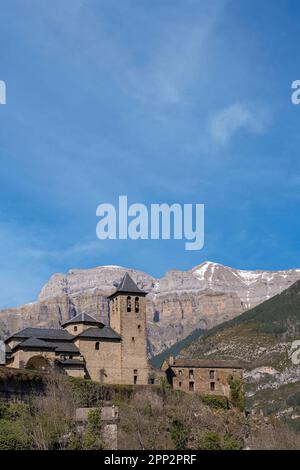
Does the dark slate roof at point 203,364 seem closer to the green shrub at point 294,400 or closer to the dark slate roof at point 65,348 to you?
the dark slate roof at point 65,348

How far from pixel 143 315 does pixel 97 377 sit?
363 inches

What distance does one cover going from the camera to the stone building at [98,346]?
69.6 m

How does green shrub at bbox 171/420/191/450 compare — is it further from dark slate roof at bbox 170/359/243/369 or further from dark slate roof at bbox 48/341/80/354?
dark slate roof at bbox 170/359/243/369

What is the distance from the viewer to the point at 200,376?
76.7 m

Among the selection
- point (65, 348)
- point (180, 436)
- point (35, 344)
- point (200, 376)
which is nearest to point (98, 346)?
point (65, 348)

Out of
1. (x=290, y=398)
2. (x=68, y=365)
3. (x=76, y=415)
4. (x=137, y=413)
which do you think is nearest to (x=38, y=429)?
(x=76, y=415)

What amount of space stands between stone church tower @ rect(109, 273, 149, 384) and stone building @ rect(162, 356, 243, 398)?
12.0 ft

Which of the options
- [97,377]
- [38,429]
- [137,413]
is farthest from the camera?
[97,377]

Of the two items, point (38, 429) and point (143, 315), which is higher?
point (143, 315)

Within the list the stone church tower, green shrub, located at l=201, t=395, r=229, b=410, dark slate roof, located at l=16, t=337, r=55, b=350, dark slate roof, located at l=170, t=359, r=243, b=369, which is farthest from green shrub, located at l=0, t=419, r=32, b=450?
dark slate roof, located at l=170, t=359, r=243, b=369
